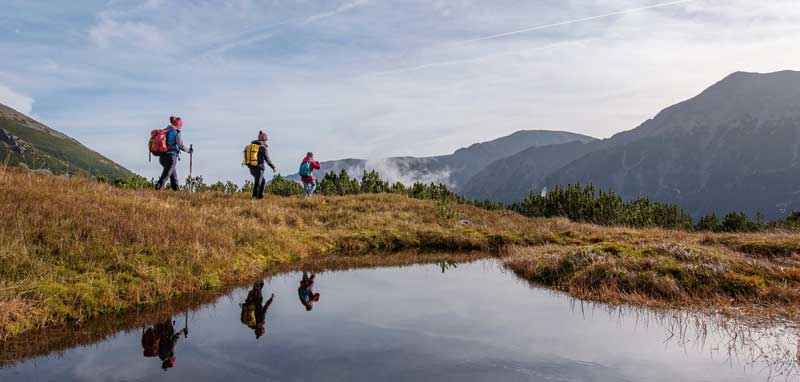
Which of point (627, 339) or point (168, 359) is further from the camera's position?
point (627, 339)

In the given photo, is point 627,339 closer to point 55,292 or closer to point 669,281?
point 669,281

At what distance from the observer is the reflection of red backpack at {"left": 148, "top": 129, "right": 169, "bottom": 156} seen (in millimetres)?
21359

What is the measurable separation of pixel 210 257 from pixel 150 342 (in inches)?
223

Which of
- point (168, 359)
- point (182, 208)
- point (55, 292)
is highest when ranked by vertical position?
point (182, 208)

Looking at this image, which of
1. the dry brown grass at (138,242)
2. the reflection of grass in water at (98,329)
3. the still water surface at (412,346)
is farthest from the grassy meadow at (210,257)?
the still water surface at (412,346)

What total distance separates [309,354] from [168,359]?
89.3 inches

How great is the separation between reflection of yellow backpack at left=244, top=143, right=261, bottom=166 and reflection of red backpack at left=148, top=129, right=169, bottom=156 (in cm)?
405

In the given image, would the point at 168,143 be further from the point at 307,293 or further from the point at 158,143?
the point at 307,293

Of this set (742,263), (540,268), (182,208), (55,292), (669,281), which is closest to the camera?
(55,292)

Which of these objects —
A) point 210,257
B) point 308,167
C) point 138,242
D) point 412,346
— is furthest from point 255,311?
point 308,167

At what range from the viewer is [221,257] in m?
14.6

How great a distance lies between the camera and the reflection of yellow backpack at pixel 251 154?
968 inches

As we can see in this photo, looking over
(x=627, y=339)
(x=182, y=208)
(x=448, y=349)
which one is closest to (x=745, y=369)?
(x=627, y=339)

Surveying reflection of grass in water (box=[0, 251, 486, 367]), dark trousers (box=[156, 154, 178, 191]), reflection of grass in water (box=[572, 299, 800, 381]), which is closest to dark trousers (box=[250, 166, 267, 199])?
dark trousers (box=[156, 154, 178, 191])
